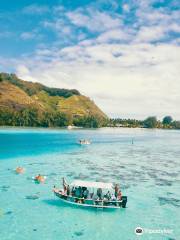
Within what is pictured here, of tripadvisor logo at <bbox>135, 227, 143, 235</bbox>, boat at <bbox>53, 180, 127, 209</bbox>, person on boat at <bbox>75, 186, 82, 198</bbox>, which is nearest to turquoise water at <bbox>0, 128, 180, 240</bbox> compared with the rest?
tripadvisor logo at <bbox>135, 227, 143, 235</bbox>

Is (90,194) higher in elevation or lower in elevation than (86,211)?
Result: higher

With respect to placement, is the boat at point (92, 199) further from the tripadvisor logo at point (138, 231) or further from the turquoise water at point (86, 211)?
the tripadvisor logo at point (138, 231)

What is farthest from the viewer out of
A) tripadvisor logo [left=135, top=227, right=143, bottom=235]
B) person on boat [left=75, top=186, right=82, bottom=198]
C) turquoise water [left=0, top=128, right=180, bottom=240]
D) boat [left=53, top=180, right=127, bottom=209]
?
person on boat [left=75, top=186, right=82, bottom=198]

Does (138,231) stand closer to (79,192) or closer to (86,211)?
(86,211)

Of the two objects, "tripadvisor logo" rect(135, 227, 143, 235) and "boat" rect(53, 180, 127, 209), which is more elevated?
"boat" rect(53, 180, 127, 209)

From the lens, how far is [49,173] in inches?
2992

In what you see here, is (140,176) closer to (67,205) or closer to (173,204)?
(173,204)

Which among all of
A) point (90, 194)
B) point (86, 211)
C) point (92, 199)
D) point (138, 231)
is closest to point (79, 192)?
point (90, 194)

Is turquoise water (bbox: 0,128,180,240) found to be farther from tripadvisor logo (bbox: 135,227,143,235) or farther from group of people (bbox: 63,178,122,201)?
group of people (bbox: 63,178,122,201)

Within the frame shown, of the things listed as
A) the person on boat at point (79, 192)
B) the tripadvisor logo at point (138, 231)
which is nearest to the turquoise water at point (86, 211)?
the tripadvisor logo at point (138, 231)

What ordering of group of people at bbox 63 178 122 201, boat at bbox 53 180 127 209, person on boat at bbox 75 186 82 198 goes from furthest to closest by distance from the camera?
person on boat at bbox 75 186 82 198 < group of people at bbox 63 178 122 201 < boat at bbox 53 180 127 209

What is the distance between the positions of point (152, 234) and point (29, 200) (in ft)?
70.2

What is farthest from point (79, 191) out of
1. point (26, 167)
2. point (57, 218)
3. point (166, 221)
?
point (26, 167)

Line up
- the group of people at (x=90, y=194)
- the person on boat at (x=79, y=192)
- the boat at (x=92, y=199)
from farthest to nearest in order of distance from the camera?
the person on boat at (x=79, y=192)
the group of people at (x=90, y=194)
the boat at (x=92, y=199)
